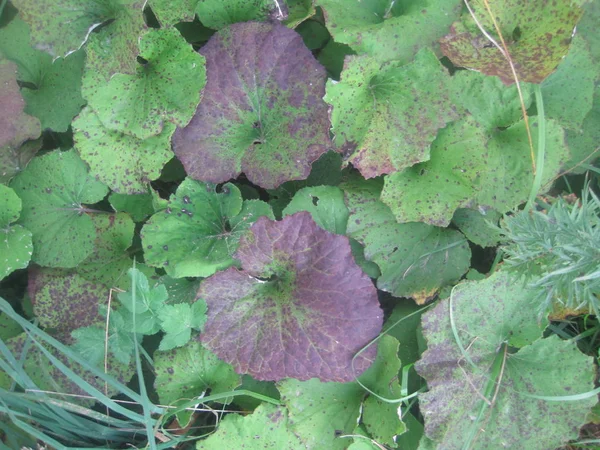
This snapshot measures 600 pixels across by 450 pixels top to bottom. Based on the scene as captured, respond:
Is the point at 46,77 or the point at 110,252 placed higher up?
the point at 46,77

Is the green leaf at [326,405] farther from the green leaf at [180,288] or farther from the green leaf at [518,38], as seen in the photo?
the green leaf at [518,38]

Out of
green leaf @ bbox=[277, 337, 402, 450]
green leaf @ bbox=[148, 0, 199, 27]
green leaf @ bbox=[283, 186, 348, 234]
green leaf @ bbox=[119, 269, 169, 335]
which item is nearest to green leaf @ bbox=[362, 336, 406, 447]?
green leaf @ bbox=[277, 337, 402, 450]

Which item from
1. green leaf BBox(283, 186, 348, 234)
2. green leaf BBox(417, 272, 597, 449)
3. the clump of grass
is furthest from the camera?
green leaf BBox(283, 186, 348, 234)

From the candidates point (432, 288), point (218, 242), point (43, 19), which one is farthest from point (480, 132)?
point (43, 19)

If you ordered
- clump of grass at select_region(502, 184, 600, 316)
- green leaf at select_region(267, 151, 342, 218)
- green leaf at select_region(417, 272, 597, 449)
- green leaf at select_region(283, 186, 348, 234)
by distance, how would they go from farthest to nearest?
green leaf at select_region(267, 151, 342, 218)
green leaf at select_region(283, 186, 348, 234)
green leaf at select_region(417, 272, 597, 449)
clump of grass at select_region(502, 184, 600, 316)

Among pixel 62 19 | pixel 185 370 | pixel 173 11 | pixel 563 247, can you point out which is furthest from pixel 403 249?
pixel 62 19

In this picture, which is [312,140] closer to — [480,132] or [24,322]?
[480,132]

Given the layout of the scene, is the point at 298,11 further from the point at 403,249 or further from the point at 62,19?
the point at 403,249

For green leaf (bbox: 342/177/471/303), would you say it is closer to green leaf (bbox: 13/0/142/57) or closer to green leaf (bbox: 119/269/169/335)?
green leaf (bbox: 119/269/169/335)
